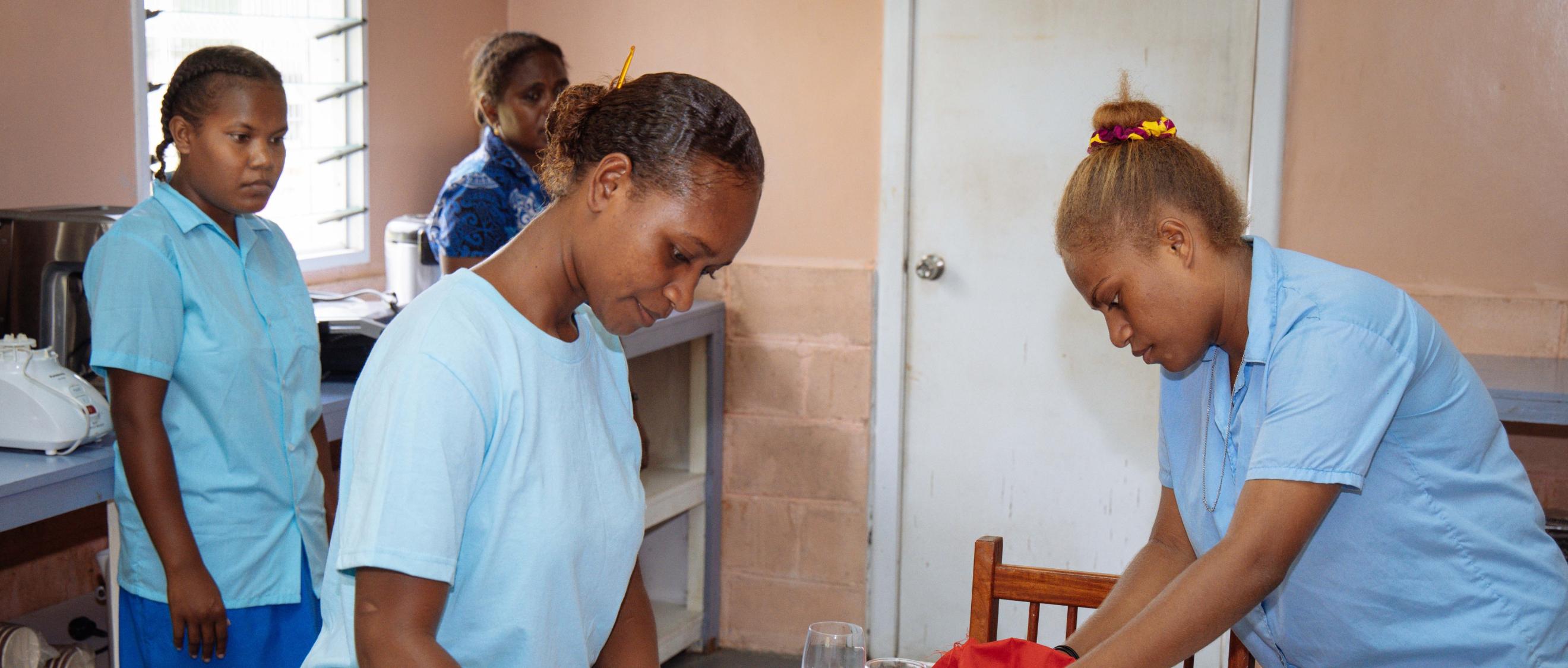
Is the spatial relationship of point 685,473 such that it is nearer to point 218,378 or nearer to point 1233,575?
point 218,378

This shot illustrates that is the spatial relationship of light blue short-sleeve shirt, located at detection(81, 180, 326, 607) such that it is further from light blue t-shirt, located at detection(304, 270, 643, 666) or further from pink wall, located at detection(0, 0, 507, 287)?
light blue t-shirt, located at detection(304, 270, 643, 666)

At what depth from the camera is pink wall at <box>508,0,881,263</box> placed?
10.8 feet

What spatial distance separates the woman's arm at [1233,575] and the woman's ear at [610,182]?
0.66 meters

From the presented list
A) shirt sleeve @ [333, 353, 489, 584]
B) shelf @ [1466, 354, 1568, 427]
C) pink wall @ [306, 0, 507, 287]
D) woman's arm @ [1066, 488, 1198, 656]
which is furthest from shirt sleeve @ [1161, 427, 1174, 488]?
pink wall @ [306, 0, 507, 287]

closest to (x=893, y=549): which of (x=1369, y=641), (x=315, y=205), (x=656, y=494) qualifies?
(x=656, y=494)

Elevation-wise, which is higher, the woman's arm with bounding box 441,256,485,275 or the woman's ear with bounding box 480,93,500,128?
the woman's ear with bounding box 480,93,500,128

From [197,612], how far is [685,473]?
1.75m

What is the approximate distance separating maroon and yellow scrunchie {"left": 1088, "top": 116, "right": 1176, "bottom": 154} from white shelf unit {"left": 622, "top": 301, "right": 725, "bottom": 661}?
75.7 inches

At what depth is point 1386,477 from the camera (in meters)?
1.36

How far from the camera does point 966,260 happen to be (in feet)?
10.8

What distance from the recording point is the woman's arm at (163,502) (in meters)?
1.73

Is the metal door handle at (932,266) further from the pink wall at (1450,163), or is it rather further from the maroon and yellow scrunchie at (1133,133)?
the maroon and yellow scrunchie at (1133,133)

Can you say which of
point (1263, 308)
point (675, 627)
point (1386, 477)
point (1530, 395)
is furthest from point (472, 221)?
point (1530, 395)

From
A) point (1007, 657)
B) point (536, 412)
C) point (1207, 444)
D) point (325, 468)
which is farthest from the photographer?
point (325, 468)
